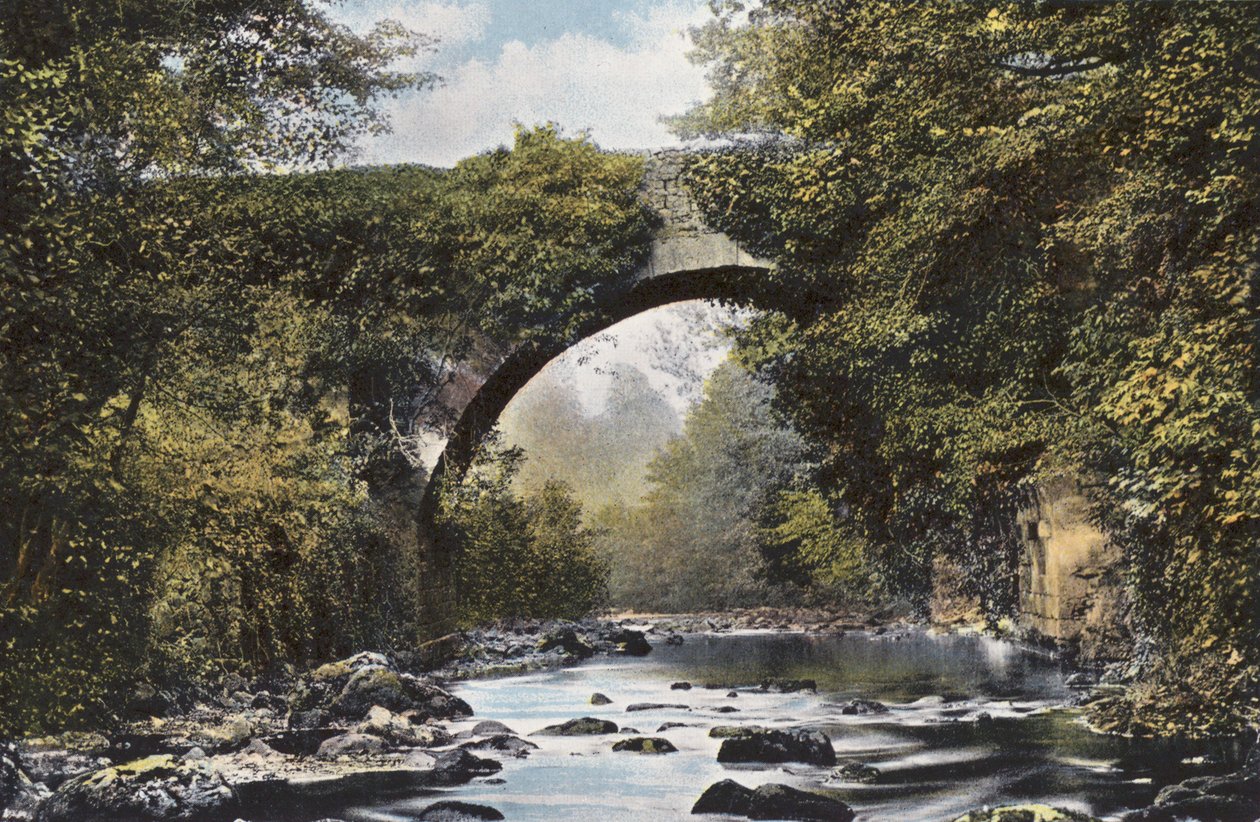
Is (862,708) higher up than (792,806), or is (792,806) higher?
(862,708)

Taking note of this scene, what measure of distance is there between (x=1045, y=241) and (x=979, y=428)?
4.04ft

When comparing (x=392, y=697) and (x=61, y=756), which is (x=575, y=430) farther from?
(x=61, y=756)

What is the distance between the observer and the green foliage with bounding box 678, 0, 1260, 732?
5031mm

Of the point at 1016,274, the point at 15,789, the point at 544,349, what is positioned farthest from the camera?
the point at 544,349

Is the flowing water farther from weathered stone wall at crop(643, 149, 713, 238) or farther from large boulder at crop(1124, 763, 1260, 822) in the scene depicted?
weathered stone wall at crop(643, 149, 713, 238)

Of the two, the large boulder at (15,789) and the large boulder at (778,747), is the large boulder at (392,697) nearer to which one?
the large boulder at (15,789)

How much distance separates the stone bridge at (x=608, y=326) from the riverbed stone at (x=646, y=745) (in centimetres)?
206

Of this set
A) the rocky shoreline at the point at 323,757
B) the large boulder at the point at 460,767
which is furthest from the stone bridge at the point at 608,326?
the large boulder at the point at 460,767

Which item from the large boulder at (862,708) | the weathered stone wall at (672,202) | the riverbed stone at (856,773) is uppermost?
the weathered stone wall at (672,202)

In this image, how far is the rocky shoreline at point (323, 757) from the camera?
4.81 metres

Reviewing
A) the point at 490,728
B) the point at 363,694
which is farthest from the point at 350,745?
the point at 490,728

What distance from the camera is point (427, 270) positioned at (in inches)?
297

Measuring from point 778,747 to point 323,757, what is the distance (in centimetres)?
240

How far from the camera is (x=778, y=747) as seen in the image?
5426 mm
